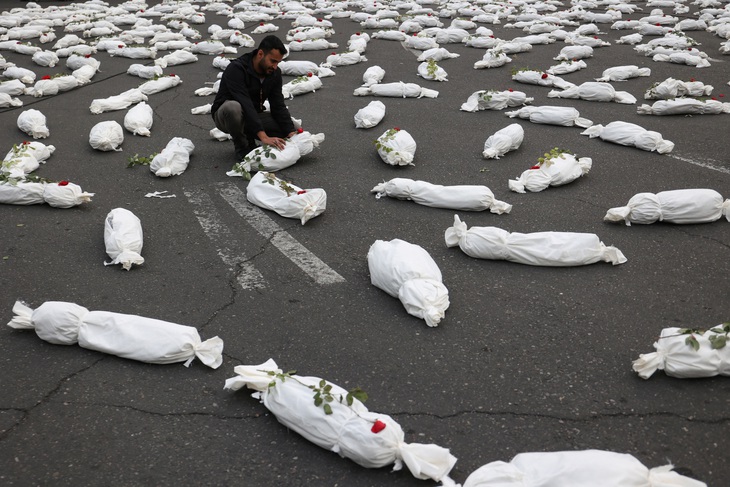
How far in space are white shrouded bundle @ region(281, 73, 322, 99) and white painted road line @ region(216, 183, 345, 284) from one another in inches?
117

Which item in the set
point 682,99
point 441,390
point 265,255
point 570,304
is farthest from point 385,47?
point 441,390

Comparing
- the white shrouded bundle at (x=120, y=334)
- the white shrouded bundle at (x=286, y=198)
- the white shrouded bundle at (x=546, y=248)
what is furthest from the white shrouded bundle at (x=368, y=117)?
the white shrouded bundle at (x=120, y=334)

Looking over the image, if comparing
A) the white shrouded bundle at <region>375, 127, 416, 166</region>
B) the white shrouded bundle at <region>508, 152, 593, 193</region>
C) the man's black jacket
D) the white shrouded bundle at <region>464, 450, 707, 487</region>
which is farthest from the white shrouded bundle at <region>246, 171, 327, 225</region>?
the white shrouded bundle at <region>464, 450, 707, 487</region>

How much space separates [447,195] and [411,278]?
4.54 feet

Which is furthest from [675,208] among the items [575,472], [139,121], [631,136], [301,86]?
[139,121]

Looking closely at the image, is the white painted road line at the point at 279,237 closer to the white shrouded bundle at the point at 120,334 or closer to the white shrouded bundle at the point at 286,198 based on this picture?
the white shrouded bundle at the point at 286,198

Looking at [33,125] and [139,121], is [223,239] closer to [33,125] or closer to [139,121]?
[139,121]

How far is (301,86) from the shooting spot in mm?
8109

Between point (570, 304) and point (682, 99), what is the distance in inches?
177

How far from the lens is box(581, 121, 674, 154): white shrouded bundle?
18.8 feet

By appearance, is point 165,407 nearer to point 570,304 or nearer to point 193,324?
point 193,324

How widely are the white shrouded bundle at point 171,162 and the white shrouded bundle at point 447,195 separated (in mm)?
1965

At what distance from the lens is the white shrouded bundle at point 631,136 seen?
5730 millimetres

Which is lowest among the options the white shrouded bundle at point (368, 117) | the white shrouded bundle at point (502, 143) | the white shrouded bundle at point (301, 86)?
the white shrouded bundle at point (301, 86)
